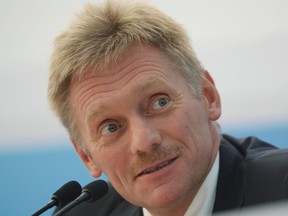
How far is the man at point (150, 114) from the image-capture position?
1606 millimetres

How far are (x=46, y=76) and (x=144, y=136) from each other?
6.78ft


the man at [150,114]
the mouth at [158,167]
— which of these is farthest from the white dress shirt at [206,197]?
the mouth at [158,167]

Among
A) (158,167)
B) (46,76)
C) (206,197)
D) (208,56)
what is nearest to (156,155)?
(158,167)

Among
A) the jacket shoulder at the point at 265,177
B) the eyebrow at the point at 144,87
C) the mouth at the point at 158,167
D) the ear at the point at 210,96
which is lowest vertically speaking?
the jacket shoulder at the point at 265,177

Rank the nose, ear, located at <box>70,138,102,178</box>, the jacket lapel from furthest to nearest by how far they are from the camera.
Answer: ear, located at <box>70,138,102,178</box> → the jacket lapel → the nose

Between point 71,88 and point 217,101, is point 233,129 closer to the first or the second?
point 217,101

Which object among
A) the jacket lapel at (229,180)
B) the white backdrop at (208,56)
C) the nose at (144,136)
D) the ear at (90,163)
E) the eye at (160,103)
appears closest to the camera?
the nose at (144,136)

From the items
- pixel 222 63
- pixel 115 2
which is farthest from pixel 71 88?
pixel 222 63

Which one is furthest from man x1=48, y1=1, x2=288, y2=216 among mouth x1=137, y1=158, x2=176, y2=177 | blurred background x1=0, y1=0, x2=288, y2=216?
blurred background x1=0, y1=0, x2=288, y2=216

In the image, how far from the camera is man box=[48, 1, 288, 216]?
161 cm

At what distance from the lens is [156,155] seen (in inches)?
61.4

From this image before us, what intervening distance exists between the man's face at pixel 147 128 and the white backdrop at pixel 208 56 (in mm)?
1081

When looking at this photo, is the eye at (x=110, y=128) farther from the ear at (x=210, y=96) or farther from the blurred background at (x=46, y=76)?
the blurred background at (x=46, y=76)

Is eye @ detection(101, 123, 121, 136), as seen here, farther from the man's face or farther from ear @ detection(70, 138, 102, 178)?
ear @ detection(70, 138, 102, 178)
